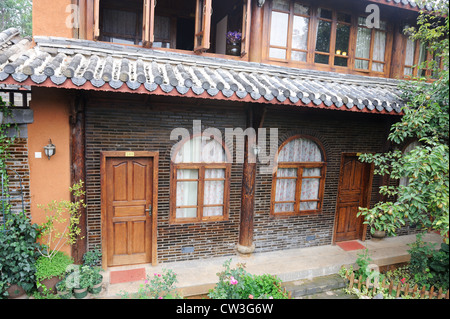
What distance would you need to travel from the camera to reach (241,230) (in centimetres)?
627

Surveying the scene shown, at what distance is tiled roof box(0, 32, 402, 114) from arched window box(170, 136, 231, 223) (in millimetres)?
1527

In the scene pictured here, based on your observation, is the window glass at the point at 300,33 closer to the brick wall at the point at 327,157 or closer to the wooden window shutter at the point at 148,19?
the brick wall at the point at 327,157

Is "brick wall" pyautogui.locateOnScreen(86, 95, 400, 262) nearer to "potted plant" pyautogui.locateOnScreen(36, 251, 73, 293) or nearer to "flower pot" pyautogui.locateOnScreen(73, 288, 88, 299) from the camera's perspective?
"potted plant" pyautogui.locateOnScreen(36, 251, 73, 293)

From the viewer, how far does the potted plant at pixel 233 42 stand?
21.0 feet

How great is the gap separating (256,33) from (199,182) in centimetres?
346

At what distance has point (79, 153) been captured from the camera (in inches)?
197

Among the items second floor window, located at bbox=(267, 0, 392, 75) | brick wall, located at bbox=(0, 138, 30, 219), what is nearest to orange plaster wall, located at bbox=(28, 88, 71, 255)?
brick wall, located at bbox=(0, 138, 30, 219)

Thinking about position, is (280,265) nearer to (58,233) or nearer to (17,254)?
(58,233)

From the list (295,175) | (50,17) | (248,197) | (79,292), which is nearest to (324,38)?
(295,175)

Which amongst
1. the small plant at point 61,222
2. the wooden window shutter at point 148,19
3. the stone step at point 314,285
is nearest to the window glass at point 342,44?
the wooden window shutter at point 148,19

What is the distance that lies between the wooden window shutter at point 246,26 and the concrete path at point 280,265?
4519 mm

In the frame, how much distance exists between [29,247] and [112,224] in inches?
53.8

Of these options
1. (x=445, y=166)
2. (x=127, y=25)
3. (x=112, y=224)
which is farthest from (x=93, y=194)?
(x=445, y=166)
